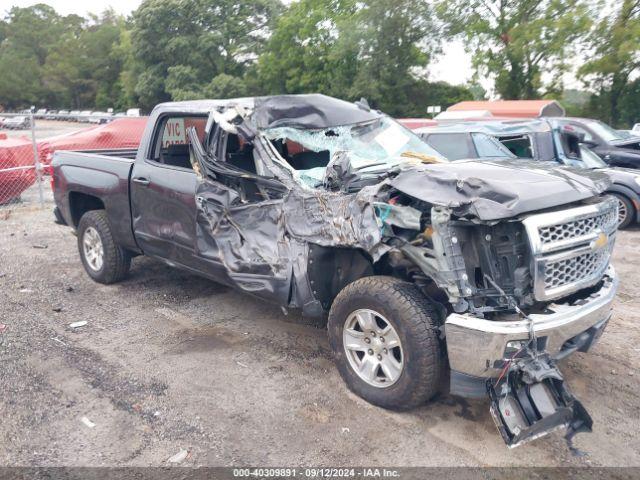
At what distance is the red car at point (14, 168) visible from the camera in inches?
436

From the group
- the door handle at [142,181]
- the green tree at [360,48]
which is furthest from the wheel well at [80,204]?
the green tree at [360,48]

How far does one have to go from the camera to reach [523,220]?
326cm

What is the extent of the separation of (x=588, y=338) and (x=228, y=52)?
1834 inches

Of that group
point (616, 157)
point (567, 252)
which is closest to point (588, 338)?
point (567, 252)

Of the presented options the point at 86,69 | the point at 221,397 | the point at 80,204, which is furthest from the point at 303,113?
the point at 86,69

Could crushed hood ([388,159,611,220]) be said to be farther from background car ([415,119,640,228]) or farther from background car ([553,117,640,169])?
background car ([553,117,640,169])

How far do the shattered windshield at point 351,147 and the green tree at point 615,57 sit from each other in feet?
78.8

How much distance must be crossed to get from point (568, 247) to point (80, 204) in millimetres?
5308

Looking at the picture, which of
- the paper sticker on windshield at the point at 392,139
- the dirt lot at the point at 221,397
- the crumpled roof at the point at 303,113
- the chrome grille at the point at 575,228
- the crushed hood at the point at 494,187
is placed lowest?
the dirt lot at the point at 221,397

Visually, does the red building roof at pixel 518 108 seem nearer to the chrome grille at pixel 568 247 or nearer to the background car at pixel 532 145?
the background car at pixel 532 145

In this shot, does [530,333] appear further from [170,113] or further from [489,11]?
[489,11]

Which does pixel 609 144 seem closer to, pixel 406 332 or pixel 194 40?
pixel 406 332

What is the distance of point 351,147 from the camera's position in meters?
4.77

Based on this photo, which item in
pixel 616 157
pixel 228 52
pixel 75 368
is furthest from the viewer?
pixel 228 52
